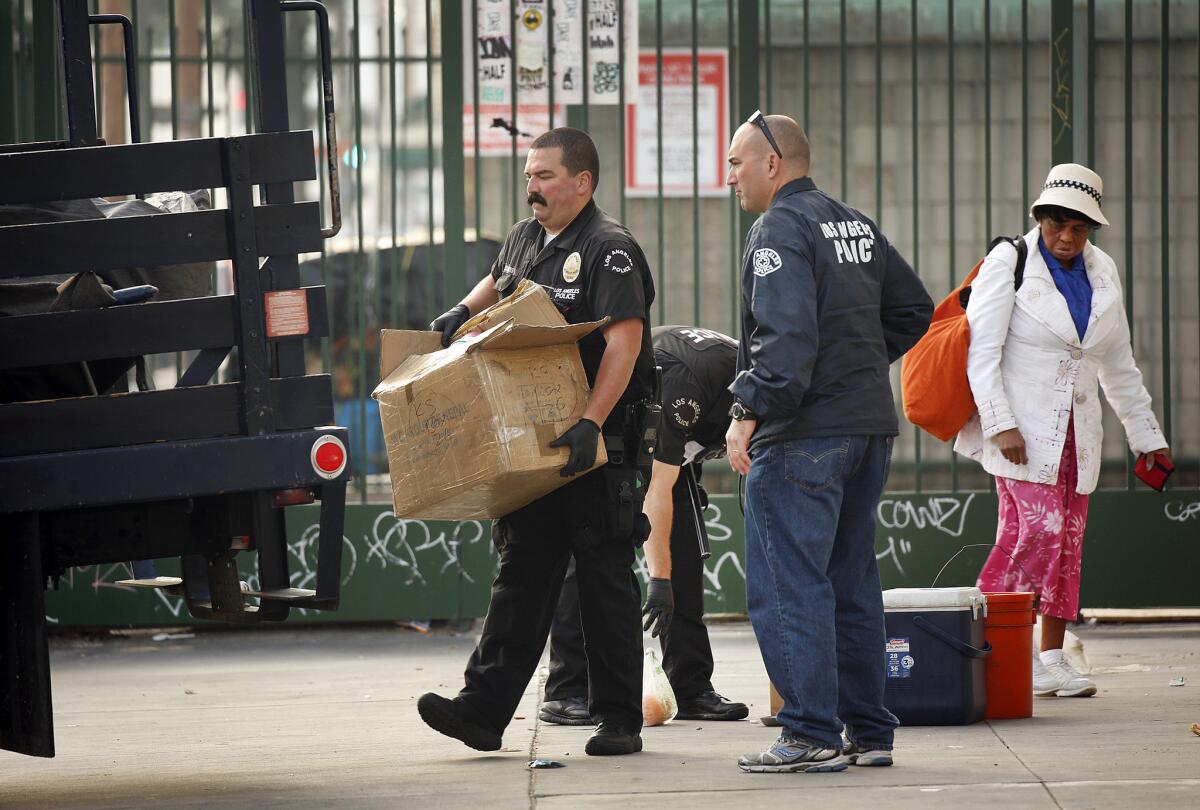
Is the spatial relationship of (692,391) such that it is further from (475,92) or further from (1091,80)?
(1091,80)

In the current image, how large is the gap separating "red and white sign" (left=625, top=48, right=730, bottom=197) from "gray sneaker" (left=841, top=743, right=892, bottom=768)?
443 centimetres

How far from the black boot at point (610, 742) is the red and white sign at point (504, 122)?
4159mm

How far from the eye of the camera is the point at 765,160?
15.8 ft

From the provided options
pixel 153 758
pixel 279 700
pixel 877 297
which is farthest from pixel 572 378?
pixel 279 700

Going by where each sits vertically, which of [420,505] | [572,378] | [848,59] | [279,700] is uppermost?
[848,59]

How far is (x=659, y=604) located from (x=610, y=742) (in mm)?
619

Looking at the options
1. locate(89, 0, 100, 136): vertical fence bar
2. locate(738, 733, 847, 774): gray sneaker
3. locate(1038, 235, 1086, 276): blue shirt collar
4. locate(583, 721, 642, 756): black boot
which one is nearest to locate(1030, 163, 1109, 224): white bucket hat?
locate(1038, 235, 1086, 276): blue shirt collar

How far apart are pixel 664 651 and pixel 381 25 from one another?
411 cm

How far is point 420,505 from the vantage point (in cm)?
476

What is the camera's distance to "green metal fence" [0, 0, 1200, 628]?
28.0ft

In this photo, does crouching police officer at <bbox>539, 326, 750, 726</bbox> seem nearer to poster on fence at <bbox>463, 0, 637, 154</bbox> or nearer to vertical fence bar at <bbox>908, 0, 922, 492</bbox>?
vertical fence bar at <bbox>908, 0, 922, 492</bbox>

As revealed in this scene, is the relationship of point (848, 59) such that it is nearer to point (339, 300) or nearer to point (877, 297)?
point (339, 300)

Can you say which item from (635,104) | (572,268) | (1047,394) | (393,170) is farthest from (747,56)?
(572,268)

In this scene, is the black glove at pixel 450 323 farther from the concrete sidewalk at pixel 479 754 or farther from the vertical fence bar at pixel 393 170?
the vertical fence bar at pixel 393 170
